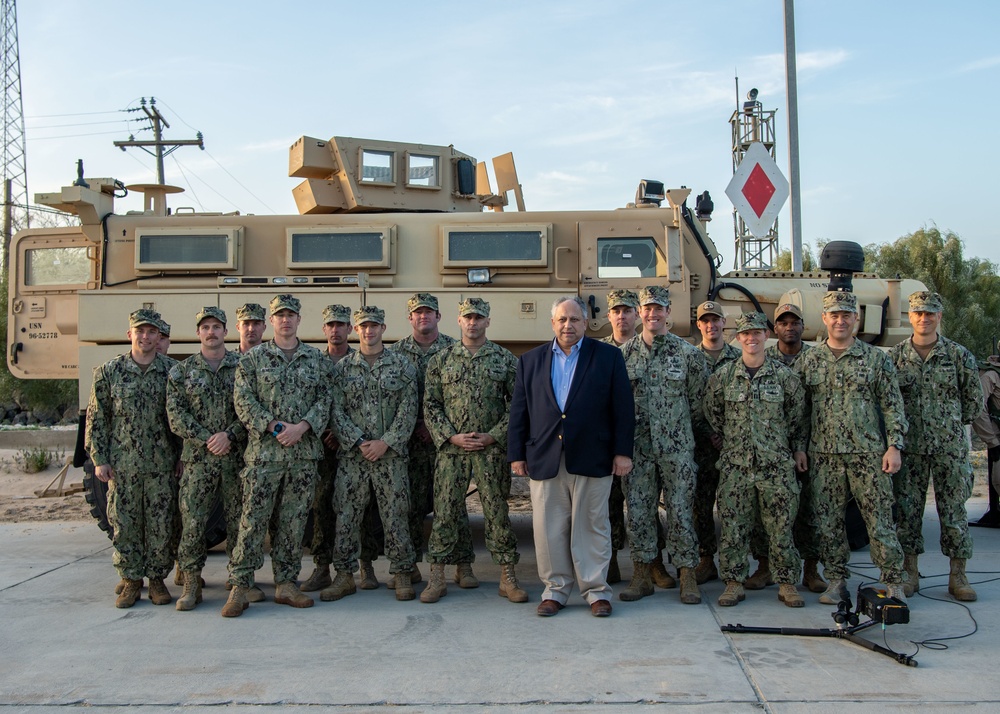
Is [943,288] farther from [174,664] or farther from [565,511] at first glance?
[174,664]

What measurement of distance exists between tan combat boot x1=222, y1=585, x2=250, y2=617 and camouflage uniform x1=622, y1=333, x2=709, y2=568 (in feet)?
7.39

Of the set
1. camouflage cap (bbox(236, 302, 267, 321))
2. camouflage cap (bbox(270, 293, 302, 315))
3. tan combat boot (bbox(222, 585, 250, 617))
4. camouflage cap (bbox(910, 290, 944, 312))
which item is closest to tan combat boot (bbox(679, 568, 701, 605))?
camouflage cap (bbox(910, 290, 944, 312))

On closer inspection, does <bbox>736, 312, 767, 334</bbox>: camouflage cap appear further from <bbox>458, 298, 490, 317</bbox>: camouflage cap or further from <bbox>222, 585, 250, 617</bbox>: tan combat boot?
<bbox>222, 585, 250, 617</bbox>: tan combat boot

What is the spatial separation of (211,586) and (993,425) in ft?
20.2

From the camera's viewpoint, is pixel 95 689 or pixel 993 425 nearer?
pixel 95 689

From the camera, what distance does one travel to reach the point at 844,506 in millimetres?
5359

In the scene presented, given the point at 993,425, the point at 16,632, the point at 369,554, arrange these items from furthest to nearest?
→ 1. the point at 993,425
2. the point at 369,554
3. the point at 16,632

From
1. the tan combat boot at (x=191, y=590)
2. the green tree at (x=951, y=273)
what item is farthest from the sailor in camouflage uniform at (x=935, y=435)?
the green tree at (x=951, y=273)

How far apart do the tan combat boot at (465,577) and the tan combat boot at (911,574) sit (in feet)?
8.41

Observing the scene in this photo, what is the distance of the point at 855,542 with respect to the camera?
6.89m

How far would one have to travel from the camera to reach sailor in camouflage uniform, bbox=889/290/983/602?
550 cm

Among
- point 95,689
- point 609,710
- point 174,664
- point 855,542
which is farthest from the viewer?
point 855,542

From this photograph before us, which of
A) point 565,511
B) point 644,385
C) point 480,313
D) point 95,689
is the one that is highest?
point 480,313

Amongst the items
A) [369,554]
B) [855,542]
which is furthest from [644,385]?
[855,542]
